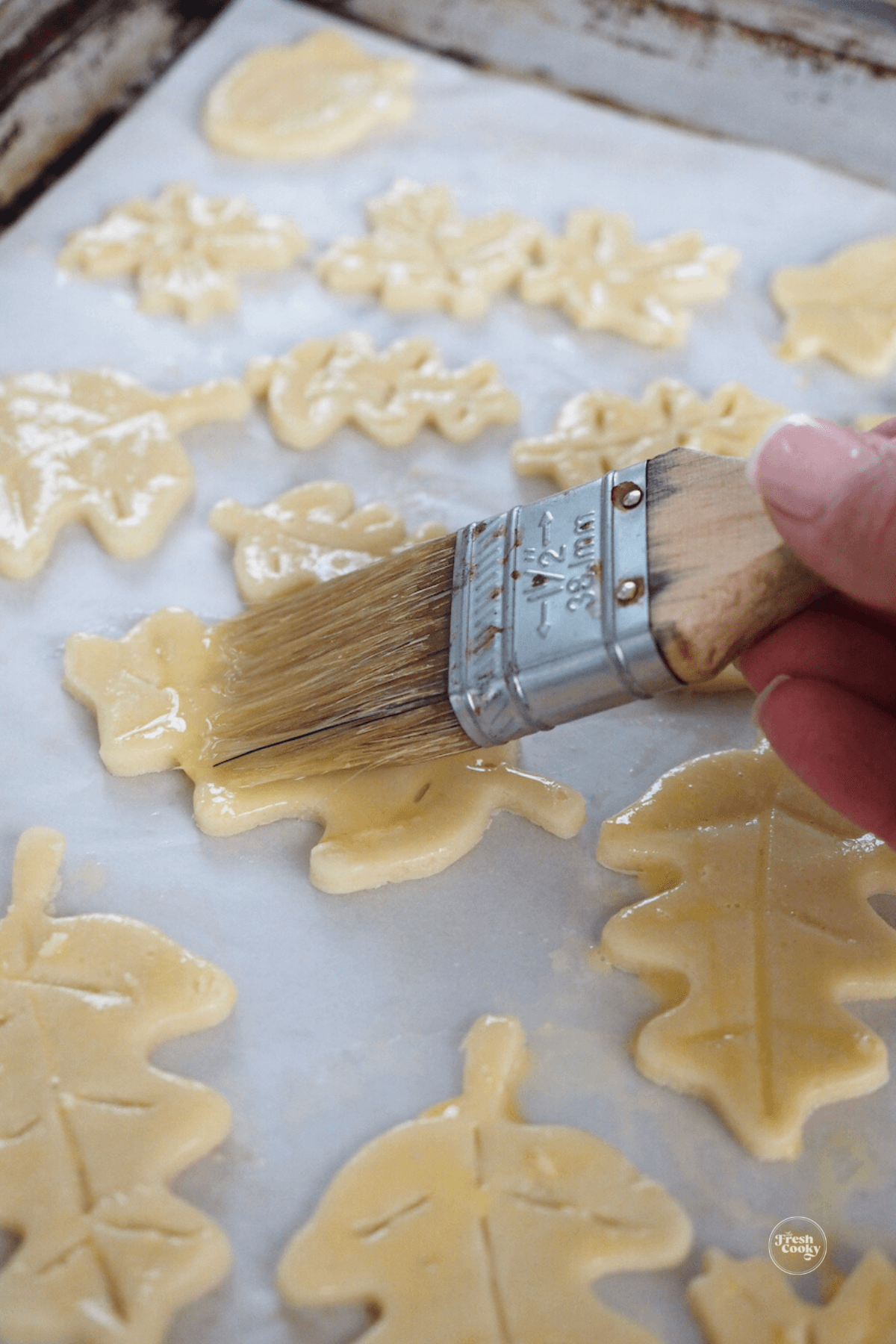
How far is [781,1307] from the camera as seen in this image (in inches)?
36.5

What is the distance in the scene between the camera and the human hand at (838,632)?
0.94m

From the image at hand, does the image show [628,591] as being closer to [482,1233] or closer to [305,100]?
[482,1233]

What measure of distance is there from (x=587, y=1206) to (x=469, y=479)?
911 mm

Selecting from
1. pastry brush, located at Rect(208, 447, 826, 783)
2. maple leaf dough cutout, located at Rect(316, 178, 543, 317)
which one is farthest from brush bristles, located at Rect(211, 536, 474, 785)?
maple leaf dough cutout, located at Rect(316, 178, 543, 317)

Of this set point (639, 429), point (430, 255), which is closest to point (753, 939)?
point (639, 429)

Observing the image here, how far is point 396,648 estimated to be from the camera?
3.78 feet

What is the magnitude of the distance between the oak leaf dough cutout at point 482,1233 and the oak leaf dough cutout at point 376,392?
88 centimetres

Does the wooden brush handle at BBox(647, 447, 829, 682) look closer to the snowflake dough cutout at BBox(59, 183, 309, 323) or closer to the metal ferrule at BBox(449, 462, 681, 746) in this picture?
the metal ferrule at BBox(449, 462, 681, 746)

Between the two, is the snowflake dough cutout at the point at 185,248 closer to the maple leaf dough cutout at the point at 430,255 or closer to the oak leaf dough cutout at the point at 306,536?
the maple leaf dough cutout at the point at 430,255

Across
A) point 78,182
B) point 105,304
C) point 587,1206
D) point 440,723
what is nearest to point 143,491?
point 105,304

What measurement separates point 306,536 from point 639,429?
459 mm

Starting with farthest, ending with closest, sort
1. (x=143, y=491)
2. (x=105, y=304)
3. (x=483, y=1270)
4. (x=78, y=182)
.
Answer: (x=78, y=182), (x=105, y=304), (x=143, y=491), (x=483, y=1270)

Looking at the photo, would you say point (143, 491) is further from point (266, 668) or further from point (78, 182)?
point (78, 182)

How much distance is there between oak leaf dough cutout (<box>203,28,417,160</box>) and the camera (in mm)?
1938
